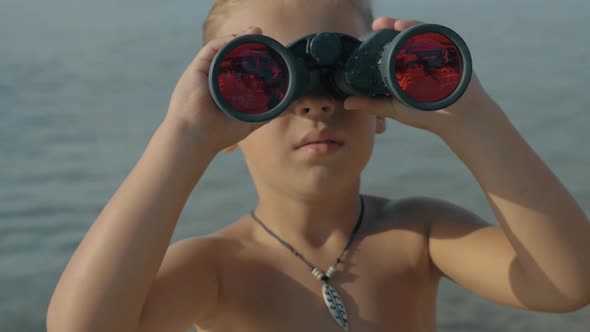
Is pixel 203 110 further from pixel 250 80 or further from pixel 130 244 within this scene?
pixel 130 244

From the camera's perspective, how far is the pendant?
160 centimetres

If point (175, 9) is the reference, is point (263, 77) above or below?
above

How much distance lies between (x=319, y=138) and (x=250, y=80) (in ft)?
0.73

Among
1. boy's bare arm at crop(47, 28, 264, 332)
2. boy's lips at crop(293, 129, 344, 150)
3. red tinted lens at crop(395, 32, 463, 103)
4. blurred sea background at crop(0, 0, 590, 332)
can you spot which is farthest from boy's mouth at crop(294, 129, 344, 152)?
blurred sea background at crop(0, 0, 590, 332)

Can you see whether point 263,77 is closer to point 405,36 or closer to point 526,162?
point 405,36

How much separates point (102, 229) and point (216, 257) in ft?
0.95

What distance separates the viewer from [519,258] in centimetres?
148

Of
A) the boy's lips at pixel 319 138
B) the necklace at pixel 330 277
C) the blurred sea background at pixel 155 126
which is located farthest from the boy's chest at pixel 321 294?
the blurred sea background at pixel 155 126

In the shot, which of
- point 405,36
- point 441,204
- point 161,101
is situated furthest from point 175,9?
point 405,36

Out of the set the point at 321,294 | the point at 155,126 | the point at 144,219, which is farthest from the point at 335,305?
the point at 155,126

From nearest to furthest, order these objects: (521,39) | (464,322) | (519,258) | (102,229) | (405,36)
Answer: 1. (405,36)
2. (102,229)
3. (519,258)
4. (464,322)
5. (521,39)

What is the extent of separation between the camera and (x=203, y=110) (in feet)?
4.49

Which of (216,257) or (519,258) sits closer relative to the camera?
(519,258)

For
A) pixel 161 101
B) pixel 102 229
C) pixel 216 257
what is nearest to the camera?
pixel 102 229
